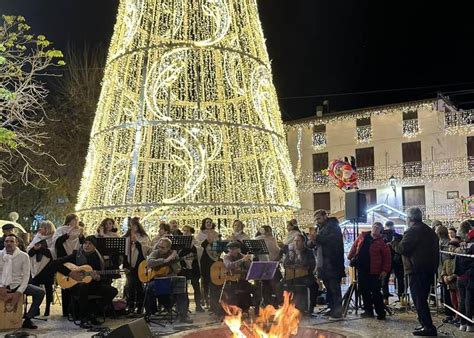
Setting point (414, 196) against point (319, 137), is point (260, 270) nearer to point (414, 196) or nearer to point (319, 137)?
point (414, 196)

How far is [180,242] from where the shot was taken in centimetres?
941

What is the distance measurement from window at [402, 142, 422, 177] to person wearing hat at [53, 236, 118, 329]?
2342 centimetres

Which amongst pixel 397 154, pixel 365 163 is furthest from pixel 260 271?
pixel 365 163

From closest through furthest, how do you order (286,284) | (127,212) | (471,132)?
1. (286,284)
2. (127,212)
3. (471,132)

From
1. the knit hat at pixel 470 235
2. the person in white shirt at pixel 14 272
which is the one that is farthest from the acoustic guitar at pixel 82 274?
the knit hat at pixel 470 235

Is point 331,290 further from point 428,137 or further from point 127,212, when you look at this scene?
point 428,137

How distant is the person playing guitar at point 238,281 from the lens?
29.8 ft

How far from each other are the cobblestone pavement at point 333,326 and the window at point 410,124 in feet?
69.5

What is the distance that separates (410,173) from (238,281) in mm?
22403

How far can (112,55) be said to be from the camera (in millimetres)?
12125

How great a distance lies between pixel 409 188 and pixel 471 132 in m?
4.34

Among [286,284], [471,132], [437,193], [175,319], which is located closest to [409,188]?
[437,193]

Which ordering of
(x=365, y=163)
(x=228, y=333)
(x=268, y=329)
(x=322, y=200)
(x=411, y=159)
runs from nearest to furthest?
1. (x=268, y=329)
2. (x=228, y=333)
3. (x=411, y=159)
4. (x=365, y=163)
5. (x=322, y=200)

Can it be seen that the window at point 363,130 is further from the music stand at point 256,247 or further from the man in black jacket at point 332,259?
the music stand at point 256,247
